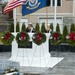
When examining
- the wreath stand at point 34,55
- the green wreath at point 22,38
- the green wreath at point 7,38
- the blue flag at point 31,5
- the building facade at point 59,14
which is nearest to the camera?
the green wreath at point 22,38

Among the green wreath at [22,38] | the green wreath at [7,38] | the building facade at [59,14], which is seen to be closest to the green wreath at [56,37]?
the green wreath at [22,38]

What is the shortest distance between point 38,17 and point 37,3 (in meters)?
15.8

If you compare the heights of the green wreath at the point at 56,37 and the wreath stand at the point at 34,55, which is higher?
the green wreath at the point at 56,37

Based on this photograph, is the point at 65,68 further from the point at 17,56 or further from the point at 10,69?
the point at 10,69

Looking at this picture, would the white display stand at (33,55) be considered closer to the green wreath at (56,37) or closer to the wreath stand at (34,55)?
the wreath stand at (34,55)

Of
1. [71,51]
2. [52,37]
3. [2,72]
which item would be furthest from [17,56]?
[71,51]

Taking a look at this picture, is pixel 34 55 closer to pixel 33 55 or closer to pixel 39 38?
pixel 33 55

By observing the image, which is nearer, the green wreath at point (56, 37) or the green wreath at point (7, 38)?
the green wreath at point (56, 37)

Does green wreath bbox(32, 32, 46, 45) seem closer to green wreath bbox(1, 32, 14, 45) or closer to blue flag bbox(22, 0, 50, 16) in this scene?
green wreath bbox(1, 32, 14, 45)

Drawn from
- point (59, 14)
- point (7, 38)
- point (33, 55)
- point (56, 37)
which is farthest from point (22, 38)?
point (59, 14)

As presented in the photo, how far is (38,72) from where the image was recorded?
1322 cm

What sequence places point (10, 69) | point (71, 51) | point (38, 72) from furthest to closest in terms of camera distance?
point (71, 51) < point (38, 72) < point (10, 69)

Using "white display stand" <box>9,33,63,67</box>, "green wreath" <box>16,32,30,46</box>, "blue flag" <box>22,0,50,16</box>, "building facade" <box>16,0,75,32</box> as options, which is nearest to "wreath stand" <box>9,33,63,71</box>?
"white display stand" <box>9,33,63,67</box>

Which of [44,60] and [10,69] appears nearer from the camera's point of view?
[10,69]
